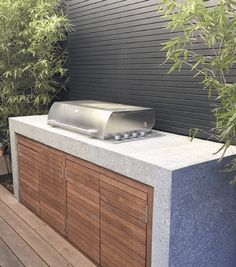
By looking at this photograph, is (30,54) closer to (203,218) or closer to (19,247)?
(19,247)

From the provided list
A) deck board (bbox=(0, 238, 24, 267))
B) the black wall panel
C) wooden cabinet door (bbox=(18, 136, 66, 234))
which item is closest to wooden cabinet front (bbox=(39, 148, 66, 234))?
wooden cabinet door (bbox=(18, 136, 66, 234))

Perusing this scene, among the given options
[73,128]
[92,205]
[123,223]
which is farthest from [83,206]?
[73,128]

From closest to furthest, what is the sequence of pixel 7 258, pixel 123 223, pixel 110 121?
pixel 123 223 → pixel 110 121 → pixel 7 258

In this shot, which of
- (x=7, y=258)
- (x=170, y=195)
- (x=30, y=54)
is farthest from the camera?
(x=30, y=54)

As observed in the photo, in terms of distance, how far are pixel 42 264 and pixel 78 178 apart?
2.14ft

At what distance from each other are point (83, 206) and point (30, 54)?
76.6 inches

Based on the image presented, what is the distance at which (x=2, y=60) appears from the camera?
3219 mm

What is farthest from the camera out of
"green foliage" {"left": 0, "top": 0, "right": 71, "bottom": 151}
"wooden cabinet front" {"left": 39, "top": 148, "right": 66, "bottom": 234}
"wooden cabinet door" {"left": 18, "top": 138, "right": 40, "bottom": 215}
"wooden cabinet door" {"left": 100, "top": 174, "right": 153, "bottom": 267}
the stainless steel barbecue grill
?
"green foliage" {"left": 0, "top": 0, "right": 71, "bottom": 151}

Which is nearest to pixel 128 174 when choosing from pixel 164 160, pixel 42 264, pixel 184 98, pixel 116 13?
pixel 164 160

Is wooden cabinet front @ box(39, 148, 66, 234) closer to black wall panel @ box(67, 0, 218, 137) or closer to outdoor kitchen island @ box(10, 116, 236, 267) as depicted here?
outdoor kitchen island @ box(10, 116, 236, 267)

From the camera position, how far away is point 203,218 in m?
1.57

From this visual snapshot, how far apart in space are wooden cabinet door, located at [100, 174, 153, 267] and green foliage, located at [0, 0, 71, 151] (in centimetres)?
179

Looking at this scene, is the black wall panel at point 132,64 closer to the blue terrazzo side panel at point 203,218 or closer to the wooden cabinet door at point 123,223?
the blue terrazzo side panel at point 203,218

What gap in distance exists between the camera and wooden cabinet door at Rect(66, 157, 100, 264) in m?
1.98
